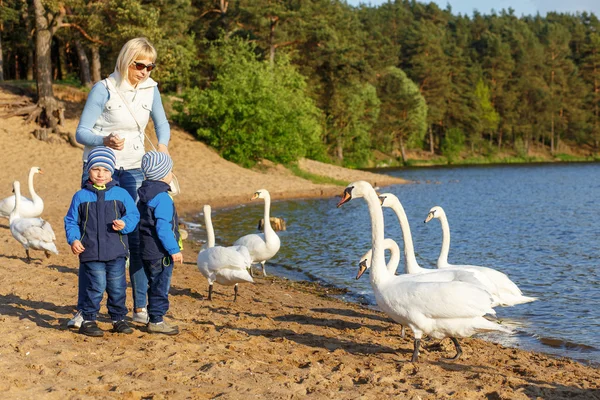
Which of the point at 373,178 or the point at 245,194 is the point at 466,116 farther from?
the point at 245,194

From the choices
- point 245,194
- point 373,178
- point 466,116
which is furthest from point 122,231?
point 466,116

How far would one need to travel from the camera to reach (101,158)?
6.15 metres

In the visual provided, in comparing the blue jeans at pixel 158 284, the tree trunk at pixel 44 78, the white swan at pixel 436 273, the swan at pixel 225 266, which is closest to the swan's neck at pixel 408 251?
the white swan at pixel 436 273

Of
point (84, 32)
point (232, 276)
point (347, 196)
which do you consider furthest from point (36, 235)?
point (84, 32)

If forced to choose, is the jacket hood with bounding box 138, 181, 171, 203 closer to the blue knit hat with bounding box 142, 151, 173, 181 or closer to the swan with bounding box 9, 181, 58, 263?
the blue knit hat with bounding box 142, 151, 173, 181

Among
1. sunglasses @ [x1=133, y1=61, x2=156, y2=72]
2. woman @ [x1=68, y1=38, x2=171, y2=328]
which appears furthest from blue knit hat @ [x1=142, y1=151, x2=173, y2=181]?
sunglasses @ [x1=133, y1=61, x2=156, y2=72]

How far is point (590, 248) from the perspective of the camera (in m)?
16.8

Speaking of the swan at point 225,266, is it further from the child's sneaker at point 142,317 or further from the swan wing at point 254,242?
the child's sneaker at point 142,317

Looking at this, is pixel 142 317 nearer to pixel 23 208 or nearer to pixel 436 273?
pixel 436 273

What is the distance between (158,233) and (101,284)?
705 millimetres

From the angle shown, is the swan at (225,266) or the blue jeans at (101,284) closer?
the blue jeans at (101,284)

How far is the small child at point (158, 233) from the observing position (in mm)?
6363

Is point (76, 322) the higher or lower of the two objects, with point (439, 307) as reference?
lower

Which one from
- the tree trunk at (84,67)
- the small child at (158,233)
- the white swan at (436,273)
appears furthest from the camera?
the tree trunk at (84,67)
